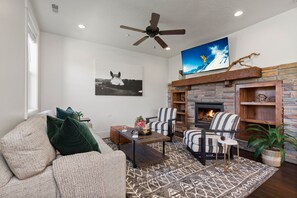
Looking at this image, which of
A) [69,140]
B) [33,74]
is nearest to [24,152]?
[69,140]

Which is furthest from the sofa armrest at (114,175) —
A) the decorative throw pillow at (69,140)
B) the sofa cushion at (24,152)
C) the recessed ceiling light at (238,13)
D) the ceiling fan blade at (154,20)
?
the recessed ceiling light at (238,13)

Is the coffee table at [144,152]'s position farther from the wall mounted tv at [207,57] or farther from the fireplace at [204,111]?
the wall mounted tv at [207,57]

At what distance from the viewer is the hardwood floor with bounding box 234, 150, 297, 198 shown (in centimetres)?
173

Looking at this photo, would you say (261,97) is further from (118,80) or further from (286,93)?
(118,80)

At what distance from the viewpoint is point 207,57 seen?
149 inches

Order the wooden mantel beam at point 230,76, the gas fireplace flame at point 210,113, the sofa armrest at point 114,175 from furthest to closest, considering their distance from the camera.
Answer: the gas fireplace flame at point 210,113 → the wooden mantel beam at point 230,76 → the sofa armrest at point 114,175

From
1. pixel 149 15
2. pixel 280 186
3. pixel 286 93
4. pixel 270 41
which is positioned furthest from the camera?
pixel 270 41

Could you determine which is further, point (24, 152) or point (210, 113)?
point (210, 113)

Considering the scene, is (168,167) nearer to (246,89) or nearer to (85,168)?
(85,168)

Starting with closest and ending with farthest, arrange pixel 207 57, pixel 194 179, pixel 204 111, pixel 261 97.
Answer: pixel 194 179
pixel 261 97
pixel 207 57
pixel 204 111

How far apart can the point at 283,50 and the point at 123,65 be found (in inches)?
156

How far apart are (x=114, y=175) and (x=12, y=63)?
1.64m

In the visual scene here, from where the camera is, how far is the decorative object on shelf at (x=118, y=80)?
4.23 m

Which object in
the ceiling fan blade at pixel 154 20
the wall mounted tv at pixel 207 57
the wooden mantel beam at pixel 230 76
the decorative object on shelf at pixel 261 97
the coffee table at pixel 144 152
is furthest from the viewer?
the wall mounted tv at pixel 207 57
